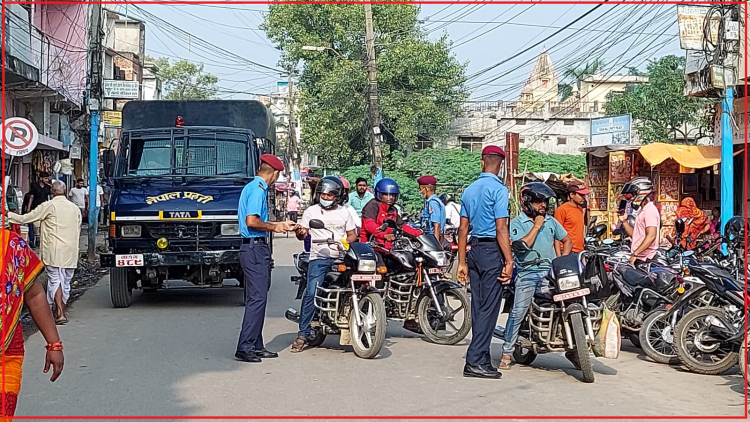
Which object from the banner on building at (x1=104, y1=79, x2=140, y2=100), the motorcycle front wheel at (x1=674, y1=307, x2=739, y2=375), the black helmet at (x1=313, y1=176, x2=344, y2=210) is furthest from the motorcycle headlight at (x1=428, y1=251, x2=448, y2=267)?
the banner on building at (x1=104, y1=79, x2=140, y2=100)

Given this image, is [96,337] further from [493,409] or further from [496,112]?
[496,112]

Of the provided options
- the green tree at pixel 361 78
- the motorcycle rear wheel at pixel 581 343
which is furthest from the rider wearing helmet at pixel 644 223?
the green tree at pixel 361 78

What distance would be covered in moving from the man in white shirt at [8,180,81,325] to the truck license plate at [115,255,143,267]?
2.33 ft

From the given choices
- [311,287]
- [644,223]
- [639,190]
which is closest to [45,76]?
[311,287]

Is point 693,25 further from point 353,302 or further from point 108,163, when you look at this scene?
point 353,302

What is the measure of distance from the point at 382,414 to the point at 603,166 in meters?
18.5

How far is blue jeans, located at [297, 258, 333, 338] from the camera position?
8828 millimetres

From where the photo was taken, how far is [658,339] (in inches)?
336

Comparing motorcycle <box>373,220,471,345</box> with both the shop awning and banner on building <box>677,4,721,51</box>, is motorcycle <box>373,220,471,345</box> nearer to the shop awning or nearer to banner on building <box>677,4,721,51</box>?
banner on building <box>677,4,721,51</box>

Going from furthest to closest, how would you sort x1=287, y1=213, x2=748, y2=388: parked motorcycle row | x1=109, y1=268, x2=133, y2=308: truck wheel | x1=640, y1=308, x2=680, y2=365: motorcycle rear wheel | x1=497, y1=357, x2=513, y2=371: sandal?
x1=109, y1=268, x2=133, y2=308: truck wheel, x1=640, y1=308, x2=680, y2=365: motorcycle rear wheel, x1=497, y1=357, x2=513, y2=371: sandal, x1=287, y1=213, x2=748, y2=388: parked motorcycle row

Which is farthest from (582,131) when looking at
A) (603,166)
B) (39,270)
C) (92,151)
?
(39,270)

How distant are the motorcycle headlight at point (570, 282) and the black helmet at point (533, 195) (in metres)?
0.65

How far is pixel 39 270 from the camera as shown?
13.5 ft

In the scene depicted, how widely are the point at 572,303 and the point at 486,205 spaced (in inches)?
43.9
